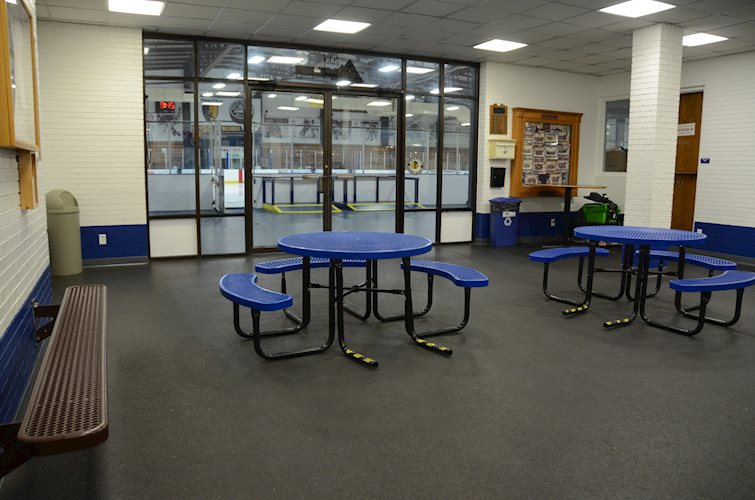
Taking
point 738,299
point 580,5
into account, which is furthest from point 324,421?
point 580,5

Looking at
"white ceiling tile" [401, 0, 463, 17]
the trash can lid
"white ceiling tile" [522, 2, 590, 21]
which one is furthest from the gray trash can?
"white ceiling tile" [522, 2, 590, 21]

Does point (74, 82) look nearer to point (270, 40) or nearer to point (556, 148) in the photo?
point (270, 40)

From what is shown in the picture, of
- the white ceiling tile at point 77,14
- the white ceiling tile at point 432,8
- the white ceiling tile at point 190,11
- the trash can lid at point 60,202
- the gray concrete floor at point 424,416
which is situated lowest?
the gray concrete floor at point 424,416

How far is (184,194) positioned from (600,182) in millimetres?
7276

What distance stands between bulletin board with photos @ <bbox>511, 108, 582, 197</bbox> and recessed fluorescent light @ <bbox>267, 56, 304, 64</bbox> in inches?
146

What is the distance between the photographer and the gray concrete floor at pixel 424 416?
2.49m

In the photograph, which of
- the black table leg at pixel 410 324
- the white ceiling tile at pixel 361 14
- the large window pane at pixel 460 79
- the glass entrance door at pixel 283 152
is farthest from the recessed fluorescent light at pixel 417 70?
the black table leg at pixel 410 324

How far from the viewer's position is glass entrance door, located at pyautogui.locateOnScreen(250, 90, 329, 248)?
8469mm

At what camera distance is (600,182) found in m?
10.8

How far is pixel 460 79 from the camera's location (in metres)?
9.66

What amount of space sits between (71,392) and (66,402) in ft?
0.34

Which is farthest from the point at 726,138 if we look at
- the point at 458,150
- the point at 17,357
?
the point at 17,357

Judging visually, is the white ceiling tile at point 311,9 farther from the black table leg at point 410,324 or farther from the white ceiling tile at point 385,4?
the black table leg at point 410,324

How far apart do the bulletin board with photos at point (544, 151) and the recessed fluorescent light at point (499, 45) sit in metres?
1.45
